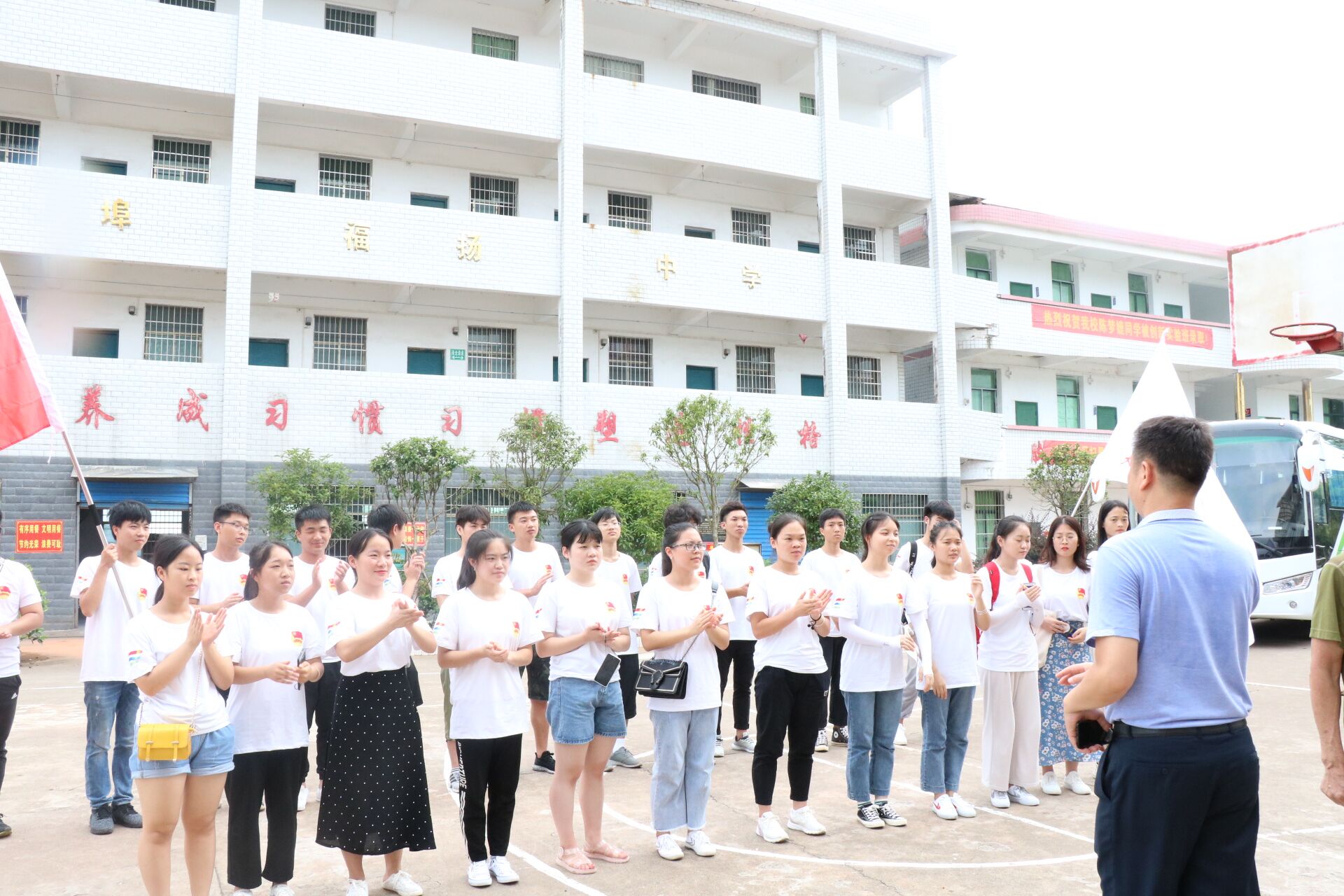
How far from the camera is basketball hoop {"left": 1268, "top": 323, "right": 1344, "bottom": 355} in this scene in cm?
413

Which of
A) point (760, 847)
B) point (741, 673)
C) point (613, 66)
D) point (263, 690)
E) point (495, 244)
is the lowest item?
point (760, 847)

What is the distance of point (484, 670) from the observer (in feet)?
14.7

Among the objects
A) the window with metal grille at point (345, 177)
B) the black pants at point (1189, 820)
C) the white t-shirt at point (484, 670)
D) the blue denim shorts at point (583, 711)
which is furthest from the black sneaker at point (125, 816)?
the window with metal grille at point (345, 177)

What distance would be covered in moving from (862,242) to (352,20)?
38.3 ft

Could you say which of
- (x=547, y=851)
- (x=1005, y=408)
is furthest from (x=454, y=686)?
(x=1005, y=408)

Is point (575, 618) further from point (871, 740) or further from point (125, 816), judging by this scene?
point (125, 816)

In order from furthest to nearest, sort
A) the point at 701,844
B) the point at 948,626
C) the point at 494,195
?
1. the point at 494,195
2. the point at 948,626
3. the point at 701,844

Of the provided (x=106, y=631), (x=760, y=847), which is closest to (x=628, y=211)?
(x=106, y=631)

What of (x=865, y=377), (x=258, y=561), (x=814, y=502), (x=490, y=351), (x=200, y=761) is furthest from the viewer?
(x=865, y=377)

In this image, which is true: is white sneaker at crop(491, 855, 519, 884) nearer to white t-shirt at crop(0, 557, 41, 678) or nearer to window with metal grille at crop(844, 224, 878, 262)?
white t-shirt at crop(0, 557, 41, 678)

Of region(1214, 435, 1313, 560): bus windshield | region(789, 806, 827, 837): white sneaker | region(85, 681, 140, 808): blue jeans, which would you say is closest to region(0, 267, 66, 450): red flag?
region(85, 681, 140, 808): blue jeans

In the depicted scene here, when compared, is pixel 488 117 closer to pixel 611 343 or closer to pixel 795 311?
pixel 611 343

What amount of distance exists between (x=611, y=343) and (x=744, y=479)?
3834mm

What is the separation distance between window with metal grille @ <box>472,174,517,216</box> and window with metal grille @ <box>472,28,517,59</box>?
7.64 feet
